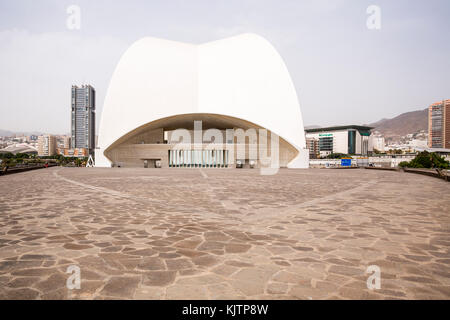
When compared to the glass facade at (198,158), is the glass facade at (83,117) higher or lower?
higher

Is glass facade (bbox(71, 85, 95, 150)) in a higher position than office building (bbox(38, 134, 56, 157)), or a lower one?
higher

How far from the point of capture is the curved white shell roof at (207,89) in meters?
34.8

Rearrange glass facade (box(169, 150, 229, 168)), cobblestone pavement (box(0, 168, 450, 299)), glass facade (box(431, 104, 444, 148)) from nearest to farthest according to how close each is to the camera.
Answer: cobblestone pavement (box(0, 168, 450, 299)), glass facade (box(169, 150, 229, 168)), glass facade (box(431, 104, 444, 148))

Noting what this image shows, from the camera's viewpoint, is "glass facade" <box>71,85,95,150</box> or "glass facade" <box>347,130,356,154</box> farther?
"glass facade" <box>71,85,95,150</box>

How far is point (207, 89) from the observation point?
35875 mm

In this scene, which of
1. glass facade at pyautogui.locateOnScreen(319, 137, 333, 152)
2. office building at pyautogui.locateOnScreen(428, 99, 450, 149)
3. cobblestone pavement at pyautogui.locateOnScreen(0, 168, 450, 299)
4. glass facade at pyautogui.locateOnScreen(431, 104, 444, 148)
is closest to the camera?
cobblestone pavement at pyautogui.locateOnScreen(0, 168, 450, 299)

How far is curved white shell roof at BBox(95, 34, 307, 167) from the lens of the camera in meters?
34.8

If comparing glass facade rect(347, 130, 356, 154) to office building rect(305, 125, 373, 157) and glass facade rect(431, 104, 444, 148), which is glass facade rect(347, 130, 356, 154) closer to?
office building rect(305, 125, 373, 157)

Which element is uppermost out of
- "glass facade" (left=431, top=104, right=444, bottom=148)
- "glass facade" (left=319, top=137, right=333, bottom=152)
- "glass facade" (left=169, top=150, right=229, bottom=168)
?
"glass facade" (left=431, top=104, right=444, bottom=148)

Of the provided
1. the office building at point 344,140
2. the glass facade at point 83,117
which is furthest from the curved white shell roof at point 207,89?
the glass facade at point 83,117

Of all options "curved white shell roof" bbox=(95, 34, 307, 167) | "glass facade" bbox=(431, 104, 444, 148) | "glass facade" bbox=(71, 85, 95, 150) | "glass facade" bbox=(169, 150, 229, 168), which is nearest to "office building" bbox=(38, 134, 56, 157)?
"glass facade" bbox=(71, 85, 95, 150)

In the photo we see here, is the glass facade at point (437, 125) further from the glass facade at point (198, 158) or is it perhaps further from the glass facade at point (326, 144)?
the glass facade at point (198, 158)

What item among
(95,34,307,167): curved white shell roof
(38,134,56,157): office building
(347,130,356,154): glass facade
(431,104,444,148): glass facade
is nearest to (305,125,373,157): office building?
(347,130,356,154): glass facade
